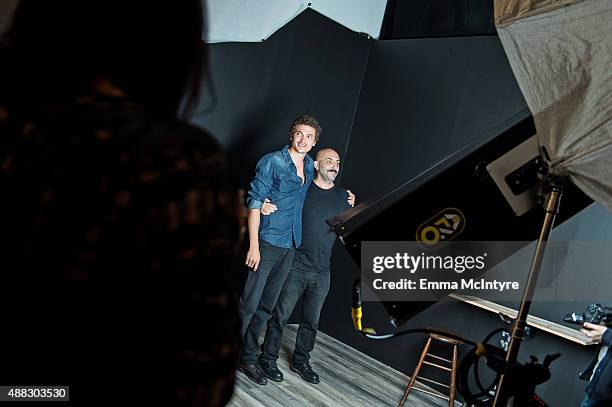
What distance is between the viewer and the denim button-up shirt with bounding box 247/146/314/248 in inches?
177

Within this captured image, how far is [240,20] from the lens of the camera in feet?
15.7

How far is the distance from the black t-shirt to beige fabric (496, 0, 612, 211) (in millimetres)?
3046

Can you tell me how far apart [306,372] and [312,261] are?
29.8 inches

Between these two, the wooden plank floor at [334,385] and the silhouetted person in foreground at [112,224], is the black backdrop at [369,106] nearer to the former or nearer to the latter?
the wooden plank floor at [334,385]

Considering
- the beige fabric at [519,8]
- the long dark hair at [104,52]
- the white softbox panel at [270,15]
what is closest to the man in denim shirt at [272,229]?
the white softbox panel at [270,15]

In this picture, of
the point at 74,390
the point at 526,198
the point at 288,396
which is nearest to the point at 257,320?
the point at 288,396

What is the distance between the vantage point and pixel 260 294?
453 centimetres

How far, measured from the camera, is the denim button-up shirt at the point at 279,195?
14.8ft

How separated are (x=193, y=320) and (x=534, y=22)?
1.44 meters

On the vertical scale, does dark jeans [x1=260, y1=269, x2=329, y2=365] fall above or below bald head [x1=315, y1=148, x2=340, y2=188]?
below

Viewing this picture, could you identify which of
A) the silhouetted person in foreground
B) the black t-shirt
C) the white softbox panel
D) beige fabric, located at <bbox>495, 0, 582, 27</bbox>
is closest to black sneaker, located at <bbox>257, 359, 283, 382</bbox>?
the black t-shirt

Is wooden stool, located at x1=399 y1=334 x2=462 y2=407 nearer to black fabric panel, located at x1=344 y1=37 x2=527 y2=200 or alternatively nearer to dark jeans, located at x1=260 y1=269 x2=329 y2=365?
dark jeans, located at x1=260 y1=269 x2=329 y2=365

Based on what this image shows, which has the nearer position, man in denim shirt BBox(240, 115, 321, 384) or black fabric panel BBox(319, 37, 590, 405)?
man in denim shirt BBox(240, 115, 321, 384)

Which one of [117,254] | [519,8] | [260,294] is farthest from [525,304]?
[260,294]
